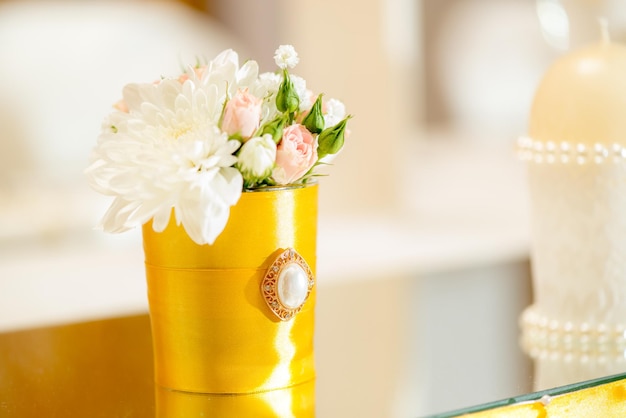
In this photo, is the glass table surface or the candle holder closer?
the glass table surface

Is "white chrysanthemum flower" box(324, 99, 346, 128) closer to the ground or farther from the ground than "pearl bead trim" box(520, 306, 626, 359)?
farther from the ground

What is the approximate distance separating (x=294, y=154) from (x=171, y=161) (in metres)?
0.08

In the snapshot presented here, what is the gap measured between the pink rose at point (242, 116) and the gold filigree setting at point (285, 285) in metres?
0.10

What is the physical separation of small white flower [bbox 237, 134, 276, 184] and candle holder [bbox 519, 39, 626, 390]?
35 centimetres

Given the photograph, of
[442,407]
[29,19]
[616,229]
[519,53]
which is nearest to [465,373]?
[442,407]

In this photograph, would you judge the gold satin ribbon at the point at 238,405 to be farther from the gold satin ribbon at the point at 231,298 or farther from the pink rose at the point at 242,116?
the pink rose at the point at 242,116

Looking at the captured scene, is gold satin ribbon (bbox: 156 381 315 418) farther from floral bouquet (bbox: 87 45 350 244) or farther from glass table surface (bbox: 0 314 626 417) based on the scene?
floral bouquet (bbox: 87 45 350 244)

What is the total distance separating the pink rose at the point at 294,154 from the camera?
0.69 meters

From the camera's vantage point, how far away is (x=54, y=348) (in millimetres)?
909

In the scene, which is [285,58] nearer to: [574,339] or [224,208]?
[224,208]

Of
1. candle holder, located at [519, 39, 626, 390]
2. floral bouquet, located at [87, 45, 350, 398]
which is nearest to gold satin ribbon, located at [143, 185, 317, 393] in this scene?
floral bouquet, located at [87, 45, 350, 398]

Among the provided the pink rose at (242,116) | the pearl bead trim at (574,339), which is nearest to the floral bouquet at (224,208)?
the pink rose at (242,116)

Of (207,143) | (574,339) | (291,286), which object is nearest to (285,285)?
(291,286)

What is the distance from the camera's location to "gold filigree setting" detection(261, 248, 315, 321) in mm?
720
